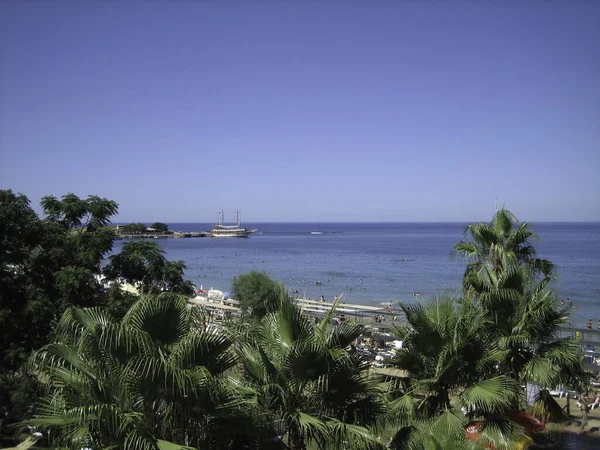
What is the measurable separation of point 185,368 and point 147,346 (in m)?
0.44

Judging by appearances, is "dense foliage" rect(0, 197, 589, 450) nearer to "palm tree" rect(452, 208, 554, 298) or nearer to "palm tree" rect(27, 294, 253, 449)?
A: "palm tree" rect(27, 294, 253, 449)

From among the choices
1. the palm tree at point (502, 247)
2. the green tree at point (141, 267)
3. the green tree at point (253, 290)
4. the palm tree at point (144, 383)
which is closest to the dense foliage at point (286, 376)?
the palm tree at point (144, 383)

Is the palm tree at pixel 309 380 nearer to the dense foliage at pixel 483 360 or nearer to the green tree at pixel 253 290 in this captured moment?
the dense foliage at pixel 483 360

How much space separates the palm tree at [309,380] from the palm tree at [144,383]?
305mm

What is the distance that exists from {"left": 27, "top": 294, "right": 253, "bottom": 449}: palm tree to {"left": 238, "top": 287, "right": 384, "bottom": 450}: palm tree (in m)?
0.30

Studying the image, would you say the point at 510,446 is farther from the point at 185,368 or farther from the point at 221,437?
the point at 185,368

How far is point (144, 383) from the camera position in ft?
16.4

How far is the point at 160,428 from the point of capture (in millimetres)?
5273

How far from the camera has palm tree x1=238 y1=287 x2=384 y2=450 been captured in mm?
5707

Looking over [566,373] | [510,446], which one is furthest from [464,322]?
[566,373]

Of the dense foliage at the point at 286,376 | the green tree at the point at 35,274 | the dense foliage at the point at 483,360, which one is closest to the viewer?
the dense foliage at the point at 286,376

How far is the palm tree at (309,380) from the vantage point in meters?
5.71

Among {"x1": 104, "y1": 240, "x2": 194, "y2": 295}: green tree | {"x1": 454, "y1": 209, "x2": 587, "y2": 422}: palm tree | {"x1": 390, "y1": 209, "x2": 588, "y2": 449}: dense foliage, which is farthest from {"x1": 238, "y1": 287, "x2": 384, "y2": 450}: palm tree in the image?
{"x1": 104, "y1": 240, "x2": 194, "y2": 295}: green tree

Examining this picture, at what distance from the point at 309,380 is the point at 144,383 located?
1760 mm
